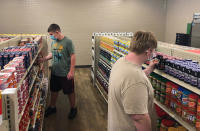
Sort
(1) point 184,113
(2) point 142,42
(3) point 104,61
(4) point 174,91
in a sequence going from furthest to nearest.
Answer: (3) point 104,61, (4) point 174,91, (1) point 184,113, (2) point 142,42

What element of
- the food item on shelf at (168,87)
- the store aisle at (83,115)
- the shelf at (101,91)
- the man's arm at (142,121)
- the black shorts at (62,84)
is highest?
the food item on shelf at (168,87)

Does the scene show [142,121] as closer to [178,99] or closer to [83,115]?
[178,99]

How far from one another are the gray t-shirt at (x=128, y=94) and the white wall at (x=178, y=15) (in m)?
7.23

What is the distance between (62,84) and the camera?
4059 millimetres

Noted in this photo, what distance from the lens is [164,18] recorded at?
31.2 ft

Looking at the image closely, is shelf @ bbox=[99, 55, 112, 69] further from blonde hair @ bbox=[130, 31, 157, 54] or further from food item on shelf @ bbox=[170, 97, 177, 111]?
blonde hair @ bbox=[130, 31, 157, 54]

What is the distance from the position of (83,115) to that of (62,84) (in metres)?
0.87

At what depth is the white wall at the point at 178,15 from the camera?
7.89 metres

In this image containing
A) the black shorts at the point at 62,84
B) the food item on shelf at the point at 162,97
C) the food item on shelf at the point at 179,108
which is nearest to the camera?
the food item on shelf at the point at 179,108

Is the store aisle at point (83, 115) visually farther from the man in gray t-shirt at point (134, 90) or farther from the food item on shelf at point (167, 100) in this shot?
the man in gray t-shirt at point (134, 90)

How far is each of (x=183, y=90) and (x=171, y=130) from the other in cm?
57

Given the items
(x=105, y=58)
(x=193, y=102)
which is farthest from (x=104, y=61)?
(x=193, y=102)

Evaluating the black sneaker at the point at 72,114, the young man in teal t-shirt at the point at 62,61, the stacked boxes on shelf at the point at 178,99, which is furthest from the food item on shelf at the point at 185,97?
the black sneaker at the point at 72,114

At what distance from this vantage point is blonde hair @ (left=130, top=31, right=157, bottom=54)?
1.63 m
